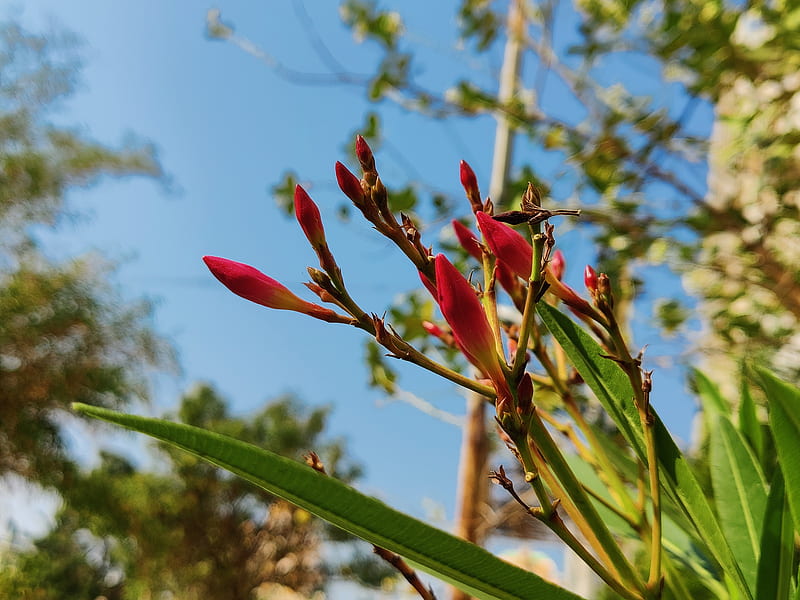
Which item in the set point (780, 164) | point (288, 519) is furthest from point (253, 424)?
point (780, 164)

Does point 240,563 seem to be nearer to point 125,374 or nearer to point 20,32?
point 125,374

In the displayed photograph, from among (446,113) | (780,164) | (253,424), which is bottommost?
(780,164)

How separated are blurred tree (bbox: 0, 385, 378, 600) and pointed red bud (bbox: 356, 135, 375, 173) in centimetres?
408

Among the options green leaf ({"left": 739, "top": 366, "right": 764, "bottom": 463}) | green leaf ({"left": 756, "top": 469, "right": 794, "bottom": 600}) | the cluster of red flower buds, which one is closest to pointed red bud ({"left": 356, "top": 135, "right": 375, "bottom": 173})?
the cluster of red flower buds

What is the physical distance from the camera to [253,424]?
5902 millimetres

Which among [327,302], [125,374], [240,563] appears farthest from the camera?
[240,563]

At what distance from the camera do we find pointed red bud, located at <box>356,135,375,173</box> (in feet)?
0.71

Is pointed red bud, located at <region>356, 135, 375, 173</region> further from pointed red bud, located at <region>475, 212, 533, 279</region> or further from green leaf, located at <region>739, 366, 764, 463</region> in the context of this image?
green leaf, located at <region>739, 366, 764, 463</region>

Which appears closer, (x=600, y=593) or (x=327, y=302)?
(x=327, y=302)

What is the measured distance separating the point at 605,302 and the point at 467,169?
10 cm

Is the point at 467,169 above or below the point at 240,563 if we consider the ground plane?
below

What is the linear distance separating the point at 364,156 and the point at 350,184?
1 cm

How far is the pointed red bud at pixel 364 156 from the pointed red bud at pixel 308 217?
0.03 metres

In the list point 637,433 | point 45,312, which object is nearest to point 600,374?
point 637,433
